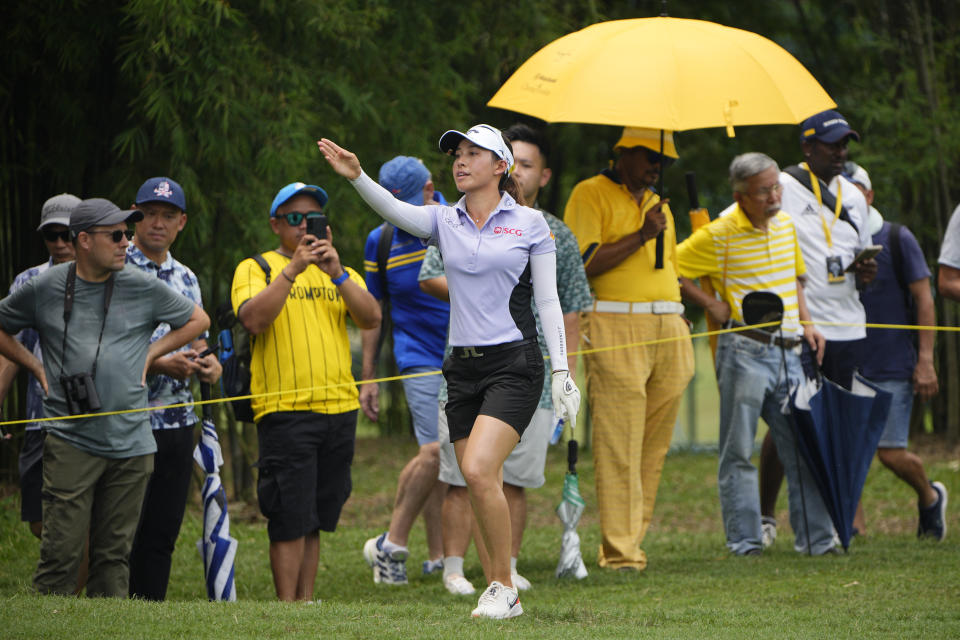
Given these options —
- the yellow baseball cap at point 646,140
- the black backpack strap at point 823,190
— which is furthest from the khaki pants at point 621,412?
the black backpack strap at point 823,190

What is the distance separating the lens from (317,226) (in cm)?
602

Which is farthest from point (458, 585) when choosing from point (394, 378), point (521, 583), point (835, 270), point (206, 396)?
point (835, 270)

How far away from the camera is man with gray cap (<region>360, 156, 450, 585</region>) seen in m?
7.18

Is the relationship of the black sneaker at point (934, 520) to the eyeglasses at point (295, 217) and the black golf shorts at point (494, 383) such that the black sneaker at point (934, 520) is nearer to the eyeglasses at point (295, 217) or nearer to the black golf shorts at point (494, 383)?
the black golf shorts at point (494, 383)

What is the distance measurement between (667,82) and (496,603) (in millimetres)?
2973

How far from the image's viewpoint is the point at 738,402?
25.4 feet

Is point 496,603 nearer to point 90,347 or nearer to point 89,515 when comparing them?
point 89,515

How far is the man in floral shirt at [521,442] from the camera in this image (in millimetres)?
6719

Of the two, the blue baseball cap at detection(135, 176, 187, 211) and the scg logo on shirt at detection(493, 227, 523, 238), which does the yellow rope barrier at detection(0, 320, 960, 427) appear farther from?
the scg logo on shirt at detection(493, 227, 523, 238)

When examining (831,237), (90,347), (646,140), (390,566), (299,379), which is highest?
(646,140)

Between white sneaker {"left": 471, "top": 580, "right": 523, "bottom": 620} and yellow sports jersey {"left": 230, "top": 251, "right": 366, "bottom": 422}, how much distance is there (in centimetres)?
138

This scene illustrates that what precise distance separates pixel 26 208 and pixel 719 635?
21.0 ft

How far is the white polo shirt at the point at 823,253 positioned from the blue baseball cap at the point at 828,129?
0.30 metres

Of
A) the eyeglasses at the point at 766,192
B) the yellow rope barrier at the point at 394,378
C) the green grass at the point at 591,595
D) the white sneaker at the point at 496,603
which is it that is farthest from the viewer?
the eyeglasses at the point at 766,192
